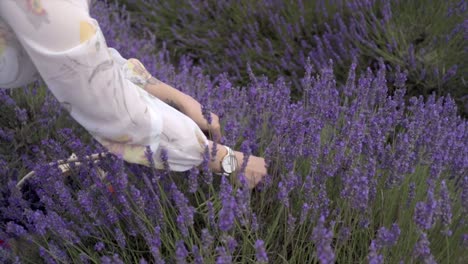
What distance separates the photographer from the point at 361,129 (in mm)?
1567

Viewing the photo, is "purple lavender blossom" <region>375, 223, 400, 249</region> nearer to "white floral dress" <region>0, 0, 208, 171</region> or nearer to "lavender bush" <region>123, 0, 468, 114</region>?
"white floral dress" <region>0, 0, 208, 171</region>

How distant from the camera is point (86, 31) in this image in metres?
1.22

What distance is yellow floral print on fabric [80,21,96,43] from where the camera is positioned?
1217mm

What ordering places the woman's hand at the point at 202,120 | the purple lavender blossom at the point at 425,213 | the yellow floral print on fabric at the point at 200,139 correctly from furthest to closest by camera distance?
the woman's hand at the point at 202,120
the yellow floral print on fabric at the point at 200,139
the purple lavender blossom at the point at 425,213

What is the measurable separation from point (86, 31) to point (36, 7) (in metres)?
0.11

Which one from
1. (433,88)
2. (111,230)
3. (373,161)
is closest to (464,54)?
(433,88)

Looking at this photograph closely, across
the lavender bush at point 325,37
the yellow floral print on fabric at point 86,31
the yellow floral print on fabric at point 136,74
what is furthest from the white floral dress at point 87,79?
the lavender bush at point 325,37

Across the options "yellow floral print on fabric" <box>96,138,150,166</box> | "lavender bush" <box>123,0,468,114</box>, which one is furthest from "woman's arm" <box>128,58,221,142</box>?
"lavender bush" <box>123,0,468,114</box>

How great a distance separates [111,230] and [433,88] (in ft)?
7.04

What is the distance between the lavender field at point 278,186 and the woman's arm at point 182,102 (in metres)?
0.05

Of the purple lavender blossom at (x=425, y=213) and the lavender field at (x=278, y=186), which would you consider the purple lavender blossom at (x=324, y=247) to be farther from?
the purple lavender blossom at (x=425, y=213)

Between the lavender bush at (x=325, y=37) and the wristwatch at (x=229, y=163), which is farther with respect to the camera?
the lavender bush at (x=325, y=37)

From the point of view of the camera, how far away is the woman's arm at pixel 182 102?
5.71 ft

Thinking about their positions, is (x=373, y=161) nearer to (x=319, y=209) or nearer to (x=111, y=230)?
(x=319, y=209)
